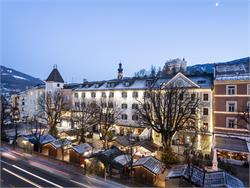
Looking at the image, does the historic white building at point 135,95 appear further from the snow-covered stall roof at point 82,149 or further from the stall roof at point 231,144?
the snow-covered stall roof at point 82,149

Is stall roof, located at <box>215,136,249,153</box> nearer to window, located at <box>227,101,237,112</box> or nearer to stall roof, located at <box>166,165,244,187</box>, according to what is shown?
window, located at <box>227,101,237,112</box>

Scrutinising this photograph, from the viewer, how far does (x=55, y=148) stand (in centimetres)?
2842

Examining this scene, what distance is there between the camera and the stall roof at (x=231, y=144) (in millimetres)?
25609

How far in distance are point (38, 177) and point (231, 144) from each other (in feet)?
71.4

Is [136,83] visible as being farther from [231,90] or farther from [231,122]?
[231,122]

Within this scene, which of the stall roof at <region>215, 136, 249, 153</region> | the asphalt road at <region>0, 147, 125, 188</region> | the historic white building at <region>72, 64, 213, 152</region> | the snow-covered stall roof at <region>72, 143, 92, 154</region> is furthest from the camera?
the historic white building at <region>72, 64, 213, 152</region>

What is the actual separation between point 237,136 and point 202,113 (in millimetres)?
5513

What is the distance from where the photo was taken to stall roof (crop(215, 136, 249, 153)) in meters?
25.6

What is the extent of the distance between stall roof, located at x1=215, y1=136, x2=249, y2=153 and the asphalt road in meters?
14.4

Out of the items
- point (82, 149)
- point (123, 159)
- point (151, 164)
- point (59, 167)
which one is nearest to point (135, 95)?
point (82, 149)

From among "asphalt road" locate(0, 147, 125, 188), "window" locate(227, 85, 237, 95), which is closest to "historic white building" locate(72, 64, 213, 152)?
"window" locate(227, 85, 237, 95)

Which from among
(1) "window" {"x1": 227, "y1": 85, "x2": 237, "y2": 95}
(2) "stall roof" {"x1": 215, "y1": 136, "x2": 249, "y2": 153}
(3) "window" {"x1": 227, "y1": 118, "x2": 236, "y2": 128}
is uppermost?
(1) "window" {"x1": 227, "y1": 85, "x2": 237, "y2": 95}

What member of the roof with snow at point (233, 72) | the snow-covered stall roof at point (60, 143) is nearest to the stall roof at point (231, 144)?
the roof with snow at point (233, 72)

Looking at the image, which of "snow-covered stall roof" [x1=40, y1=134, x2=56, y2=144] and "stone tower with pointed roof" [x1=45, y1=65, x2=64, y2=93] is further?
"stone tower with pointed roof" [x1=45, y1=65, x2=64, y2=93]
